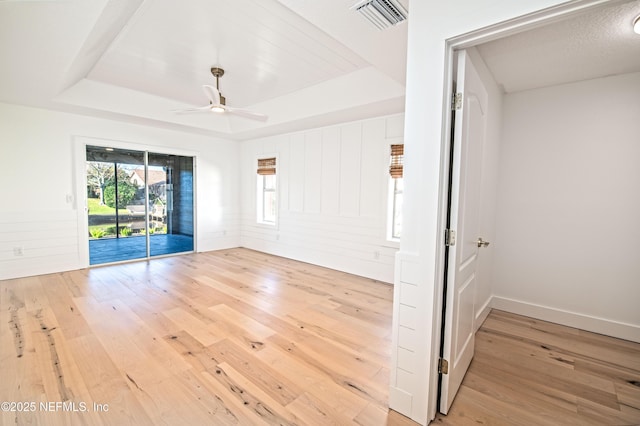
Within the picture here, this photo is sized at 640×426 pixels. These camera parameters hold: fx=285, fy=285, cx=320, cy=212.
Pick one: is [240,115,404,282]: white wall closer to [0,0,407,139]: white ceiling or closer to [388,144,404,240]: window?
[388,144,404,240]: window

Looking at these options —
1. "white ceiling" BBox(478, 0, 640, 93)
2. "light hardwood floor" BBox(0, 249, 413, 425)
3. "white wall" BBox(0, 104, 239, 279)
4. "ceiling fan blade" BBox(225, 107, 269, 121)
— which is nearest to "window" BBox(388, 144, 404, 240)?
"light hardwood floor" BBox(0, 249, 413, 425)

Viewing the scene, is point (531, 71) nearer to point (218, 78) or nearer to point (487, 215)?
point (487, 215)

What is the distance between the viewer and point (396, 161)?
4.11m

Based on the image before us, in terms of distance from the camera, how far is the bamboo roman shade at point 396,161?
4.06 meters

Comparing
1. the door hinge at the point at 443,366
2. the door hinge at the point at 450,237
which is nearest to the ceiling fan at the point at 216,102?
the door hinge at the point at 450,237

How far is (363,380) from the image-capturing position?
204cm

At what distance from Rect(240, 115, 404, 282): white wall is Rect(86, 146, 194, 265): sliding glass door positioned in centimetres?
180

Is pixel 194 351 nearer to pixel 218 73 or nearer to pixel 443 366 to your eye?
pixel 443 366

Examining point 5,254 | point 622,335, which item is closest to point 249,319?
point 622,335

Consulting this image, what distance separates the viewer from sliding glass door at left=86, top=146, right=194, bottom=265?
17.0 feet

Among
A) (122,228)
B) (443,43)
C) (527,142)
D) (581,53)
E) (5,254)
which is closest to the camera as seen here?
(443,43)

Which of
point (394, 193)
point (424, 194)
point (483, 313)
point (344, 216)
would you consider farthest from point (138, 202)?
point (483, 313)

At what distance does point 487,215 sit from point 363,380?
196cm

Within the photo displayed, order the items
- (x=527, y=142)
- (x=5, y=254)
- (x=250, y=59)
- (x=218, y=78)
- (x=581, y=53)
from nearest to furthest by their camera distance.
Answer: (x=581, y=53)
(x=527, y=142)
(x=250, y=59)
(x=218, y=78)
(x=5, y=254)
